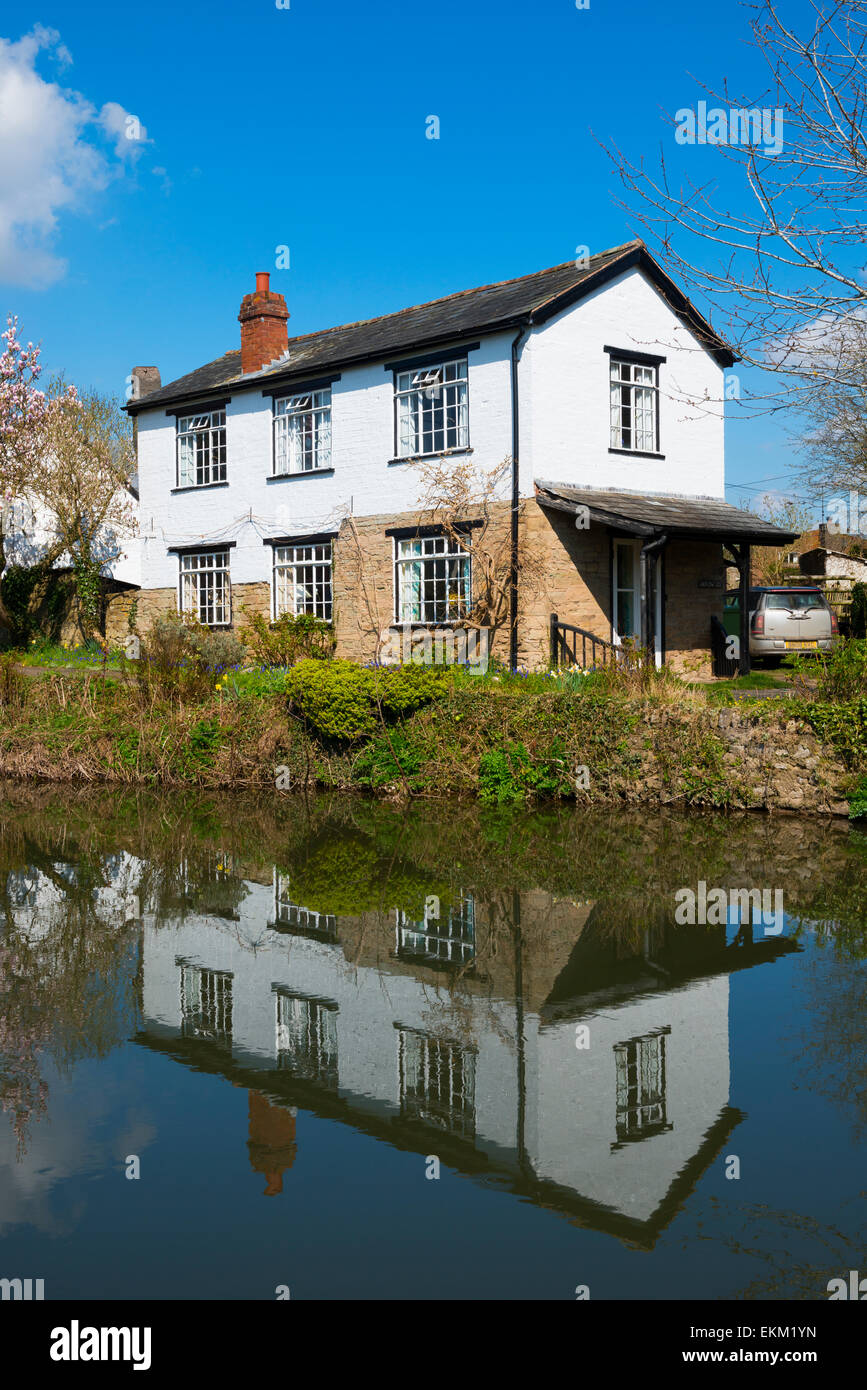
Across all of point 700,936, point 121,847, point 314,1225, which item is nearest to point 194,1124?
point 314,1225

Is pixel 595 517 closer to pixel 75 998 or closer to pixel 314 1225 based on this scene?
pixel 75 998

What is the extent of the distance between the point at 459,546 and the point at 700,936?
13.2 m

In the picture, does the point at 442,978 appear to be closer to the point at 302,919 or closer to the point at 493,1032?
the point at 493,1032

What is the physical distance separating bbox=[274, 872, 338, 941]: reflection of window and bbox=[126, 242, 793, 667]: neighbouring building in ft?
34.3

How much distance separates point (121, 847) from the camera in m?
12.0

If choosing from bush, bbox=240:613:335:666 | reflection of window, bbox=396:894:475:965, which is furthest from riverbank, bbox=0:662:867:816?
reflection of window, bbox=396:894:475:965

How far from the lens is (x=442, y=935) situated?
8.21m

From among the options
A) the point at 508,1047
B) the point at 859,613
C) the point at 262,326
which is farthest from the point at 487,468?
the point at 508,1047

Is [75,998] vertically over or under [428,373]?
under

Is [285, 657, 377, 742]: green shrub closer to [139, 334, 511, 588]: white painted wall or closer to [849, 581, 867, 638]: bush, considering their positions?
[139, 334, 511, 588]: white painted wall

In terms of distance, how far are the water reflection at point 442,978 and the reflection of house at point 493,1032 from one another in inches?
0.7

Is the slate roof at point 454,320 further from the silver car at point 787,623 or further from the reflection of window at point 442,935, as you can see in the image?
the reflection of window at point 442,935

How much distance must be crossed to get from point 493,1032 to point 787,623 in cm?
1710
